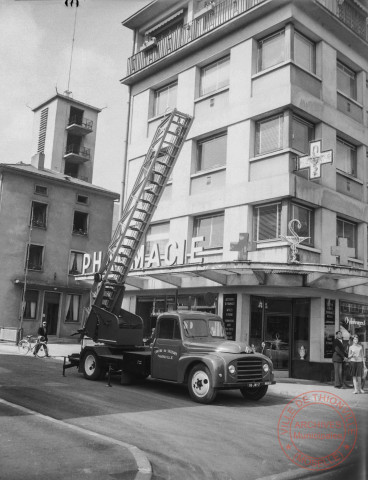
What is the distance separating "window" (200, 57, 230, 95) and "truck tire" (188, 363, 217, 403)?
13.5m

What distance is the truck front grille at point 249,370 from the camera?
472 inches

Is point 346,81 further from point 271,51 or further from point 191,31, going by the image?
point 191,31

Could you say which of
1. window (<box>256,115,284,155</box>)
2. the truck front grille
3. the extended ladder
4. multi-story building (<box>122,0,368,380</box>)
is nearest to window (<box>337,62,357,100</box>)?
multi-story building (<box>122,0,368,380</box>)

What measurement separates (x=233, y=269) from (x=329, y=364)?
202 inches

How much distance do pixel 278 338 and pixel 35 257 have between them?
22.6 metres

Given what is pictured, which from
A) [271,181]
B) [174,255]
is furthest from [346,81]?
[174,255]

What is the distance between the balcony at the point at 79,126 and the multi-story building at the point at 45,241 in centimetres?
750

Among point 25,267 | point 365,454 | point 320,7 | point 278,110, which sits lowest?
point 365,454

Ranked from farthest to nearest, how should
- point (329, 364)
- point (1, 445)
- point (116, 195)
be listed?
point (116, 195), point (329, 364), point (1, 445)

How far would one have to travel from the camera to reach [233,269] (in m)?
16.6

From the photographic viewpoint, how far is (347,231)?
2047 cm

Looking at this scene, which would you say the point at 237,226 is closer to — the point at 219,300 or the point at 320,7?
the point at 219,300

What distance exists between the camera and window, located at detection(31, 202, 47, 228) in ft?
119

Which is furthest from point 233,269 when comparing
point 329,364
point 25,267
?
point 25,267
